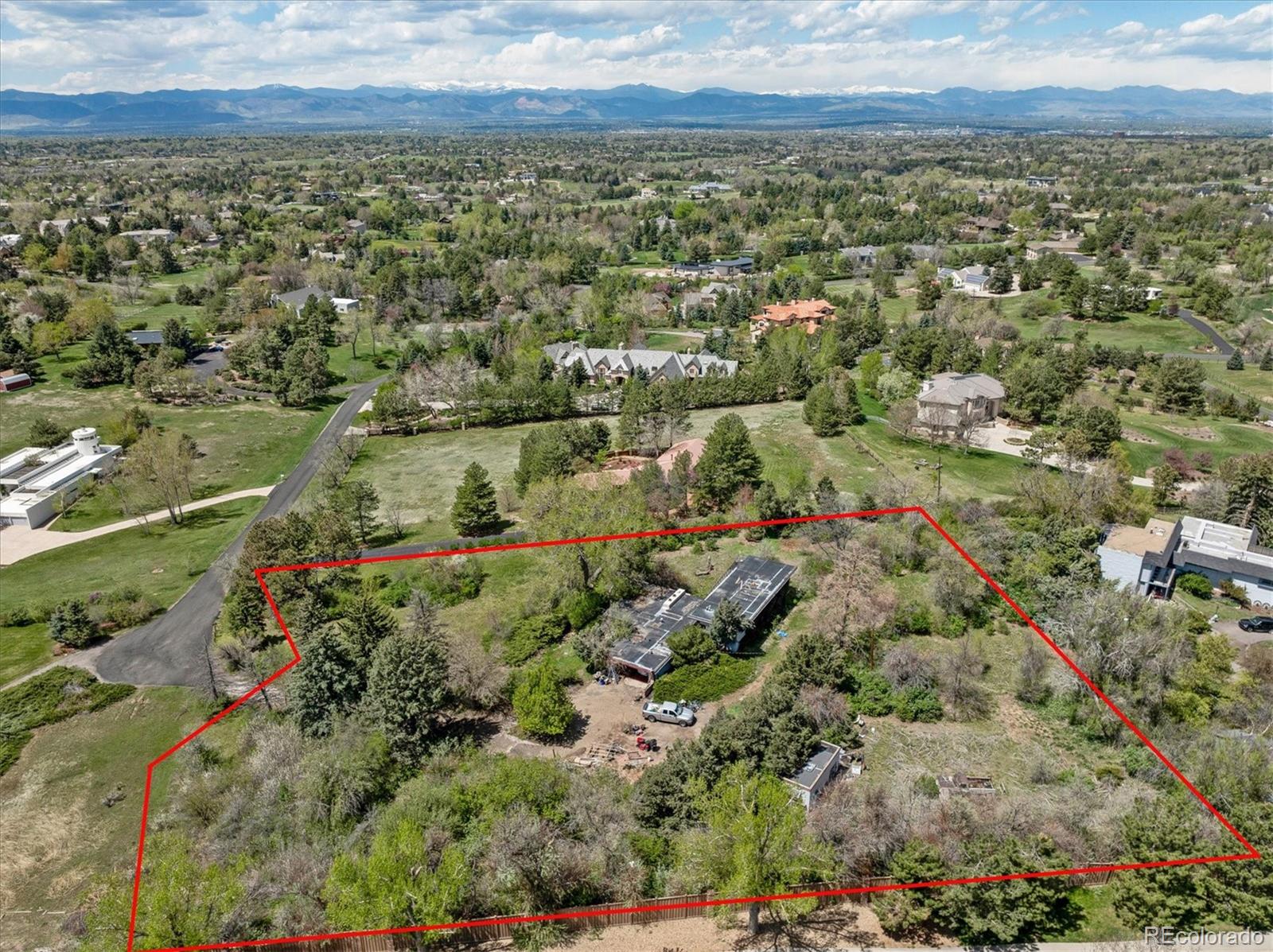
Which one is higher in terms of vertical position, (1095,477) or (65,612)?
(1095,477)

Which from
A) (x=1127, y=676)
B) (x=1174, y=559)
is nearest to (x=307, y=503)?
(x=1127, y=676)

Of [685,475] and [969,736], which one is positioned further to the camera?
[685,475]

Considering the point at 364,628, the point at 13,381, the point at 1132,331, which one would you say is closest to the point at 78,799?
the point at 364,628

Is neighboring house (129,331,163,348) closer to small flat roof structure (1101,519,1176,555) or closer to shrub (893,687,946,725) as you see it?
shrub (893,687,946,725)

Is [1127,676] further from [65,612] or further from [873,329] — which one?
[873,329]

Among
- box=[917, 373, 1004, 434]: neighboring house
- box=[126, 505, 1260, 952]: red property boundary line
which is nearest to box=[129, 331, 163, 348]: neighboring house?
box=[126, 505, 1260, 952]: red property boundary line

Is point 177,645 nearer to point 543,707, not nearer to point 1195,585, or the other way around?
point 543,707
